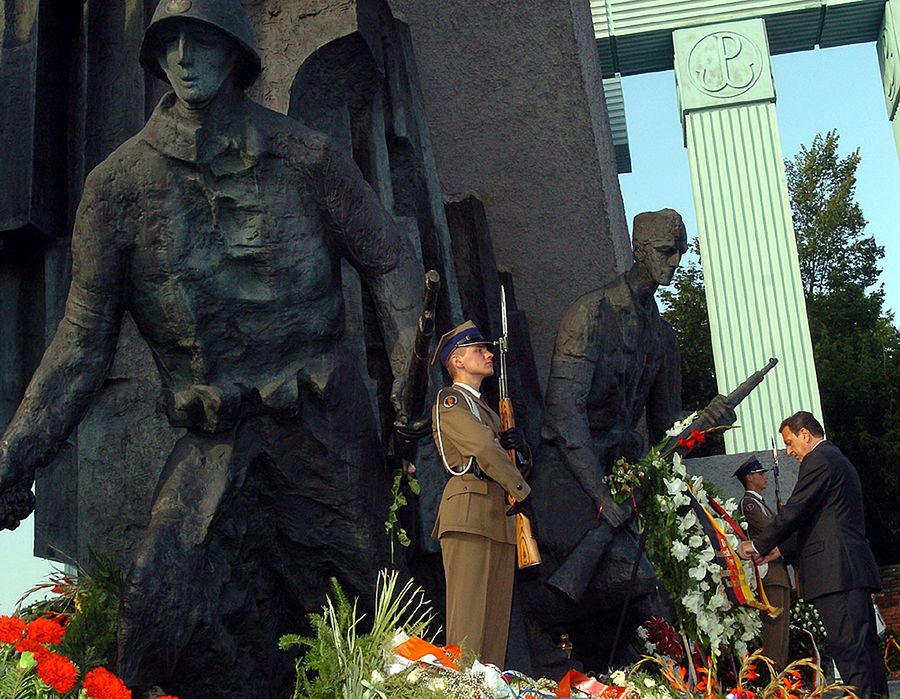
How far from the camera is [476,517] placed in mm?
4703

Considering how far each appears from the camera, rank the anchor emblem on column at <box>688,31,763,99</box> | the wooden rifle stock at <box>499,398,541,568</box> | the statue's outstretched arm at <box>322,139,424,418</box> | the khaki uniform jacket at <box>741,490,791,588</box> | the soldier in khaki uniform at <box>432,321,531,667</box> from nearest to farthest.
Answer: the statue's outstretched arm at <box>322,139,424,418</box> → the soldier in khaki uniform at <box>432,321,531,667</box> → the wooden rifle stock at <box>499,398,541,568</box> → the khaki uniform jacket at <box>741,490,791,588</box> → the anchor emblem on column at <box>688,31,763,99</box>

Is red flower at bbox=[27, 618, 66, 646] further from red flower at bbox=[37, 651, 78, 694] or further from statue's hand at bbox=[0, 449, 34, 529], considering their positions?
statue's hand at bbox=[0, 449, 34, 529]

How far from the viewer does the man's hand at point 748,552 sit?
6590 mm

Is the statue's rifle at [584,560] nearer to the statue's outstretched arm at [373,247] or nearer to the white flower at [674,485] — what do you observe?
the white flower at [674,485]

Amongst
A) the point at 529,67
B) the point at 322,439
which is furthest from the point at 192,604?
the point at 529,67

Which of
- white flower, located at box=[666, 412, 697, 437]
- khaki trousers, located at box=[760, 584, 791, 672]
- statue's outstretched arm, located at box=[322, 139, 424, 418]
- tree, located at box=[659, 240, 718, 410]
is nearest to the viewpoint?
statue's outstretched arm, located at box=[322, 139, 424, 418]

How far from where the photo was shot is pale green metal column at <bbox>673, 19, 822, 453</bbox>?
17078mm

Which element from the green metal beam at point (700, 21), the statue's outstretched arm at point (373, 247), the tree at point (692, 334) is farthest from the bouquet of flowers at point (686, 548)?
the tree at point (692, 334)

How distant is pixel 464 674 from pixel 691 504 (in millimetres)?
3083

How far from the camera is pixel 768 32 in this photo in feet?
63.3

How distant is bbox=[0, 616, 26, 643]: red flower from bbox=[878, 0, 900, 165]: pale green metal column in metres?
17.7

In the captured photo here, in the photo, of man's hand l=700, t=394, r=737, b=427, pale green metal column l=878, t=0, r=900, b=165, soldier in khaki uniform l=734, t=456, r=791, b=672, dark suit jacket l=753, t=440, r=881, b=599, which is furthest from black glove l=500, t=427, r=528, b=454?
pale green metal column l=878, t=0, r=900, b=165

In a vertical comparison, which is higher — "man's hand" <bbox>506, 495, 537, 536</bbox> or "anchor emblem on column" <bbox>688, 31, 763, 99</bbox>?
"anchor emblem on column" <bbox>688, 31, 763, 99</bbox>

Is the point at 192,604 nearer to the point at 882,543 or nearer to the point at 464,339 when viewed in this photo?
the point at 464,339
